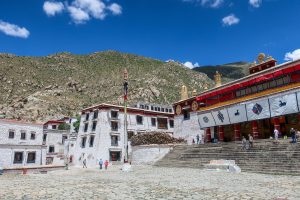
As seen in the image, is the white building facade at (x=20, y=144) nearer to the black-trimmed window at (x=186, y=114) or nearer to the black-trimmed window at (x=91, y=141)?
the black-trimmed window at (x=91, y=141)

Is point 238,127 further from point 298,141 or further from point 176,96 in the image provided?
point 176,96

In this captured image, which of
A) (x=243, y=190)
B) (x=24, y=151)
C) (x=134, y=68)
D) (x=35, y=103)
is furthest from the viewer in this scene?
(x=134, y=68)

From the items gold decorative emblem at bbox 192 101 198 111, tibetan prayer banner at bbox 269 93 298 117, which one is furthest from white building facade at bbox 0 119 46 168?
tibetan prayer banner at bbox 269 93 298 117

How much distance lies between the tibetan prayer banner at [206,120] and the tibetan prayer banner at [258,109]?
6.27 m

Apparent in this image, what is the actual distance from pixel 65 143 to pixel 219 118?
1259 inches

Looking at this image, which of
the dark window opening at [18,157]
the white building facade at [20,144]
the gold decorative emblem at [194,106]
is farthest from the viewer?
the gold decorative emblem at [194,106]

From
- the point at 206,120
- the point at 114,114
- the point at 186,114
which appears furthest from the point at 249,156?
the point at 114,114

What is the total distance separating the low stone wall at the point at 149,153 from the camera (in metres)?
37.3

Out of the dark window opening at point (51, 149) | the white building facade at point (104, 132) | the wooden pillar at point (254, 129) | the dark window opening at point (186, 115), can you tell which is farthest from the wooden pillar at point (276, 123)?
the dark window opening at point (51, 149)

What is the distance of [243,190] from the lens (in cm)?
1334

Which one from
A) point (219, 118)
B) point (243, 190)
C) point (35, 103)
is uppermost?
point (35, 103)

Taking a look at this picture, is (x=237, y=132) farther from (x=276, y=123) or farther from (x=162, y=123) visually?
(x=162, y=123)

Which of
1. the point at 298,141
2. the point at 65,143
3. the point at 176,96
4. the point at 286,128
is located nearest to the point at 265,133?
the point at 286,128

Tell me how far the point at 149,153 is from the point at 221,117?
1097 centimetres
